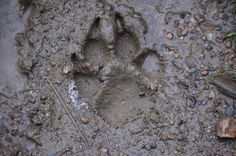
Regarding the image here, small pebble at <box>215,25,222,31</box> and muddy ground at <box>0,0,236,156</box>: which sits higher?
small pebble at <box>215,25,222,31</box>

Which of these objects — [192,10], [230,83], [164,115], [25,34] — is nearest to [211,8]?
[192,10]

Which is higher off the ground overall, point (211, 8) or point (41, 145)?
point (211, 8)

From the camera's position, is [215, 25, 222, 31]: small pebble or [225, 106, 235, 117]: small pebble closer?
[225, 106, 235, 117]: small pebble

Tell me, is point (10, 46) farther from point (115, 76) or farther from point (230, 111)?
point (230, 111)

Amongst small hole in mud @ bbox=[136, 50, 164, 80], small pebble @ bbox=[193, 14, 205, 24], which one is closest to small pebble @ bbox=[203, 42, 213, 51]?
small pebble @ bbox=[193, 14, 205, 24]

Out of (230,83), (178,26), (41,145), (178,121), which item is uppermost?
(178,26)

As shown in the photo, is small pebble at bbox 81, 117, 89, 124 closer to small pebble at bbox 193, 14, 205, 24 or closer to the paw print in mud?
the paw print in mud

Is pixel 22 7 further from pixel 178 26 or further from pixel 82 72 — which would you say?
pixel 178 26
